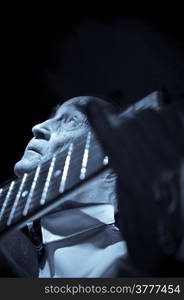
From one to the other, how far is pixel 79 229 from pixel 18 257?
0.57ft

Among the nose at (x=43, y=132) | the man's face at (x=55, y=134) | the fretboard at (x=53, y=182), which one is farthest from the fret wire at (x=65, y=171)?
the nose at (x=43, y=132)

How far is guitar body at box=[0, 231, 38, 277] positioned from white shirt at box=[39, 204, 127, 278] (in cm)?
4

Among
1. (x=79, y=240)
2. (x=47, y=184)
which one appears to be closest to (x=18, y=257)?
(x=79, y=240)

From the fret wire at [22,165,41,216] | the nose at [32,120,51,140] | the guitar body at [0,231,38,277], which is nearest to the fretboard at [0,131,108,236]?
the fret wire at [22,165,41,216]

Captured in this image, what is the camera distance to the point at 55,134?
115 cm

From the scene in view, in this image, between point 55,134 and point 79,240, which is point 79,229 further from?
point 55,134

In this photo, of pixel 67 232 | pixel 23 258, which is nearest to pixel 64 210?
pixel 67 232

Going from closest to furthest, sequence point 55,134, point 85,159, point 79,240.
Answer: point 85,159 → point 79,240 → point 55,134

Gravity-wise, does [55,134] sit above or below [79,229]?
above

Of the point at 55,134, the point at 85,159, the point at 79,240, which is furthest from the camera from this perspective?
the point at 55,134

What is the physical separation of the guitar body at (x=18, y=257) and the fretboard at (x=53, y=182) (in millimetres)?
135

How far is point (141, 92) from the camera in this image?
1.38 meters

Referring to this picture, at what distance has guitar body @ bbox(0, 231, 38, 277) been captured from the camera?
0.98m

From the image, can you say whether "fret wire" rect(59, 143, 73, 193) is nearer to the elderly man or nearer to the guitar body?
the elderly man
